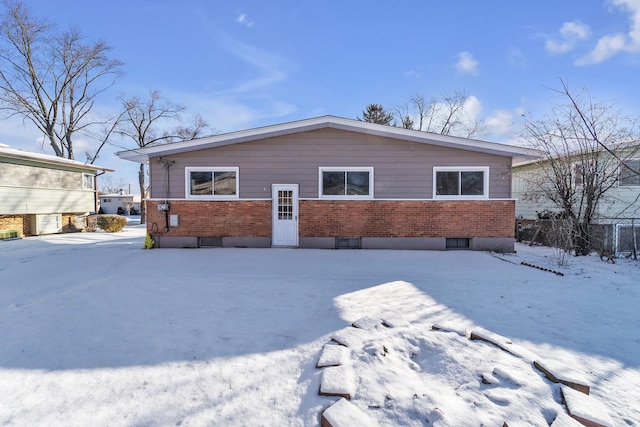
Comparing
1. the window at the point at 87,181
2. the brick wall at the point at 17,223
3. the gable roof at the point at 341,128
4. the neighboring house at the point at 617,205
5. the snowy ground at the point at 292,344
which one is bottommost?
the snowy ground at the point at 292,344

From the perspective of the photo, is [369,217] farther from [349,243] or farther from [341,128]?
[341,128]

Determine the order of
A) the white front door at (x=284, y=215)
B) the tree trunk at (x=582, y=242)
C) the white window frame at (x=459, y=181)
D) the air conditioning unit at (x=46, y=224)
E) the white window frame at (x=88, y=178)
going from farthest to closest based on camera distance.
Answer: the white window frame at (x=88, y=178), the air conditioning unit at (x=46, y=224), the white front door at (x=284, y=215), the white window frame at (x=459, y=181), the tree trunk at (x=582, y=242)

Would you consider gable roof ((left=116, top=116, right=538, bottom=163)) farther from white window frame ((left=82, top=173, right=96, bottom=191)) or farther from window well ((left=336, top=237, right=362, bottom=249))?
white window frame ((left=82, top=173, right=96, bottom=191))

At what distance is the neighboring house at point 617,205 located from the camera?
8.76 metres

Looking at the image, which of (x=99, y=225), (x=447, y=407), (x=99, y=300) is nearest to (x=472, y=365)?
(x=447, y=407)

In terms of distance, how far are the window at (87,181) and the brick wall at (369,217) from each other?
1132 cm

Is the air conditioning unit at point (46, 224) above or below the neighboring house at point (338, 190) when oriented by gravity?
below

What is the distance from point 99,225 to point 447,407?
1980cm

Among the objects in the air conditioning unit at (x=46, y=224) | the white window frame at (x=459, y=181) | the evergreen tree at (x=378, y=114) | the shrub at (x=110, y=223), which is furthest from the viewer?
the evergreen tree at (x=378, y=114)

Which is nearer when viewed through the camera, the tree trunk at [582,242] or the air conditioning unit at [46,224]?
the tree trunk at [582,242]

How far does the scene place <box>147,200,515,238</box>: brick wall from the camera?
930 centimetres

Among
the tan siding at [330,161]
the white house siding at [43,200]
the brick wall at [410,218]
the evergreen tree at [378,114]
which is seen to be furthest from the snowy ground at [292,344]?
the evergreen tree at [378,114]

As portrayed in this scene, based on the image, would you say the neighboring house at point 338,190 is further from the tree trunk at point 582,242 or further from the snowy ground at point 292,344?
the snowy ground at point 292,344

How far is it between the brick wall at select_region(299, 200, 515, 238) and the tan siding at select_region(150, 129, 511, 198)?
0.36 meters
